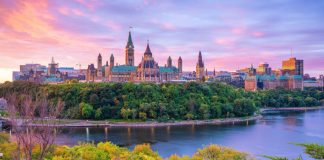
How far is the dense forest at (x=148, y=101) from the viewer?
45.4 metres

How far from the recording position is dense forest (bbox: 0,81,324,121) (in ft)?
149

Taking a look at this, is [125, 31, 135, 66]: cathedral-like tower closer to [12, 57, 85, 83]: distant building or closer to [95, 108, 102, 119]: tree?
[12, 57, 85, 83]: distant building

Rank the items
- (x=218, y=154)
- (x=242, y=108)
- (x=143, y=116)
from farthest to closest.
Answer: (x=242, y=108) < (x=143, y=116) < (x=218, y=154)

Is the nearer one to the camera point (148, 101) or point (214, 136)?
point (214, 136)

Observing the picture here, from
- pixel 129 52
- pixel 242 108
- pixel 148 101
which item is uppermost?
pixel 129 52

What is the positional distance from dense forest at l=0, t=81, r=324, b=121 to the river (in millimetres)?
5027

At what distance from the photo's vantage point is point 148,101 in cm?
4866

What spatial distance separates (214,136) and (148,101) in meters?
16.1

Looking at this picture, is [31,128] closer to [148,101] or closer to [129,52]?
[148,101]

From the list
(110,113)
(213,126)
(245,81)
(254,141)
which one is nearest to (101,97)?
(110,113)

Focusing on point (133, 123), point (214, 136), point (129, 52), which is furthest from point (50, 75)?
point (214, 136)

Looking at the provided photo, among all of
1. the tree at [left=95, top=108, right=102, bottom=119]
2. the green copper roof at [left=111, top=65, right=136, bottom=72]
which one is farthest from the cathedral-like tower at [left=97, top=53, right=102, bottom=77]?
the tree at [left=95, top=108, right=102, bottom=119]

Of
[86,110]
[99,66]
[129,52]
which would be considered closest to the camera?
[86,110]

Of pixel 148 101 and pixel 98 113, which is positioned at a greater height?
pixel 148 101
